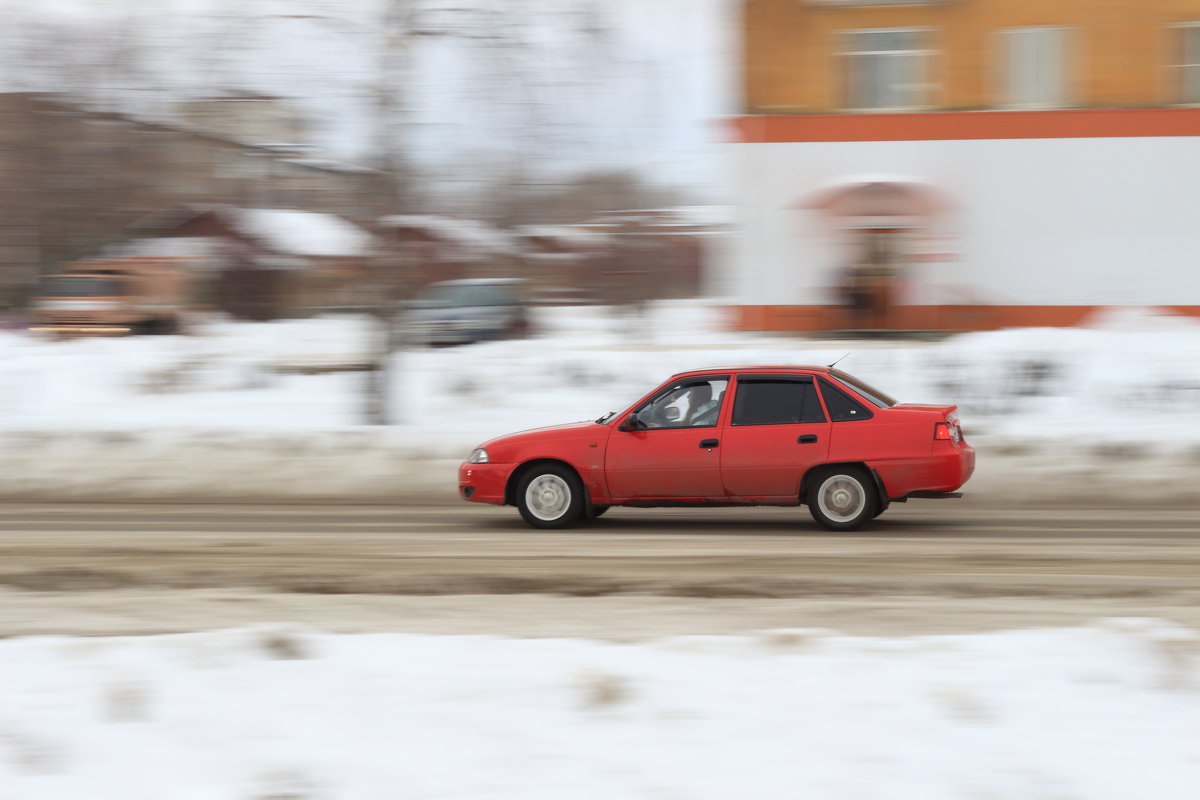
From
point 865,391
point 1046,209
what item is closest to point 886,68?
point 1046,209

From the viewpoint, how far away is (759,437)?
423 inches

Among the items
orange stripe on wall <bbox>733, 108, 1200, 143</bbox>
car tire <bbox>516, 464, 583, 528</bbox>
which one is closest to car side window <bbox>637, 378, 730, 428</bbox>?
car tire <bbox>516, 464, 583, 528</bbox>

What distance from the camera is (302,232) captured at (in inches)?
1258

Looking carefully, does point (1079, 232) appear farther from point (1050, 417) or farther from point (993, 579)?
point (993, 579)

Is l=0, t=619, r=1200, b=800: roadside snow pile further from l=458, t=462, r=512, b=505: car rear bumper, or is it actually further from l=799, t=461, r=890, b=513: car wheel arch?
l=458, t=462, r=512, b=505: car rear bumper

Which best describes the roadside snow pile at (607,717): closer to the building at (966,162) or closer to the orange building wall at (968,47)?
the building at (966,162)

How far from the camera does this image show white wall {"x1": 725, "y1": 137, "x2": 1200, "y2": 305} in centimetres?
2512

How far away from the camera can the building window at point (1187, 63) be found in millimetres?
25078

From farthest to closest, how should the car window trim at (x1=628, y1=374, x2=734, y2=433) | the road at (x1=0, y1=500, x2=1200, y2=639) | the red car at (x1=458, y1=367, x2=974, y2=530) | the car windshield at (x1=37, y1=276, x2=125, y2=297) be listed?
the car windshield at (x1=37, y1=276, x2=125, y2=297)
the car window trim at (x1=628, y1=374, x2=734, y2=433)
the red car at (x1=458, y1=367, x2=974, y2=530)
the road at (x1=0, y1=500, x2=1200, y2=639)

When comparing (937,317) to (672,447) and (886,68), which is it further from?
(672,447)

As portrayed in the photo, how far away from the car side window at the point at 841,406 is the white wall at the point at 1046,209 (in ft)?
51.4

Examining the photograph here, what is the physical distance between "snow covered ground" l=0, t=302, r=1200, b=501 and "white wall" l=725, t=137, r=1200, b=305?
1182 mm

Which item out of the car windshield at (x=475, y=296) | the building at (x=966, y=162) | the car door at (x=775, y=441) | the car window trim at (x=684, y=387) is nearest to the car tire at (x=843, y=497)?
the car door at (x=775, y=441)

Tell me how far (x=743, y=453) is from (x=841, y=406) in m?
0.86
